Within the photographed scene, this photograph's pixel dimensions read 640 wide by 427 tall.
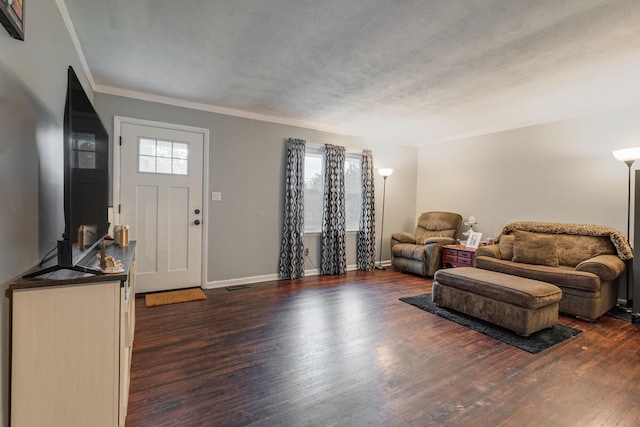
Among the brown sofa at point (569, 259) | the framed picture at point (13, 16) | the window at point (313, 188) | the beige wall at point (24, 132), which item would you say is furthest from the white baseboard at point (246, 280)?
the framed picture at point (13, 16)

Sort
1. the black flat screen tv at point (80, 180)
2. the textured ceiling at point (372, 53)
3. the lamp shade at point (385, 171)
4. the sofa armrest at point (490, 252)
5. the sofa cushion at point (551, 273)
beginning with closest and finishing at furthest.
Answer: the black flat screen tv at point (80, 180), the textured ceiling at point (372, 53), the sofa cushion at point (551, 273), the sofa armrest at point (490, 252), the lamp shade at point (385, 171)

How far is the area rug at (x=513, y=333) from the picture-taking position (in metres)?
2.64

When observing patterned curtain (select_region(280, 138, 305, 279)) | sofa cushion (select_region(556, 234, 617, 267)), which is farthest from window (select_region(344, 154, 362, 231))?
sofa cushion (select_region(556, 234, 617, 267))

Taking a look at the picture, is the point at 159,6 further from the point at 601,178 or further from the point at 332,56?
the point at 601,178

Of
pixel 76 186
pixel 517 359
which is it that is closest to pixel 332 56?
pixel 76 186

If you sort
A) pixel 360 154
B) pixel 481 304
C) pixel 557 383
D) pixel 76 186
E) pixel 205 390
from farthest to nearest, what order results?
pixel 360 154
pixel 481 304
pixel 557 383
pixel 205 390
pixel 76 186

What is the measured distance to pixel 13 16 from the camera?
120cm

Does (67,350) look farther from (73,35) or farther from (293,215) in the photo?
(293,215)

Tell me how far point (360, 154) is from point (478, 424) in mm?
4371

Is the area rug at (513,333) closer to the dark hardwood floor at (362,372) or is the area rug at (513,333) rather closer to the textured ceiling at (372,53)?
the dark hardwood floor at (362,372)

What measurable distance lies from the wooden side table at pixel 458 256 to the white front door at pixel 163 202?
3.74 metres

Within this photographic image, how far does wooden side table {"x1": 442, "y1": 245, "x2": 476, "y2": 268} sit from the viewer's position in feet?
15.2

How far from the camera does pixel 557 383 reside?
2.07m

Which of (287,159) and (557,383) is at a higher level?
(287,159)
